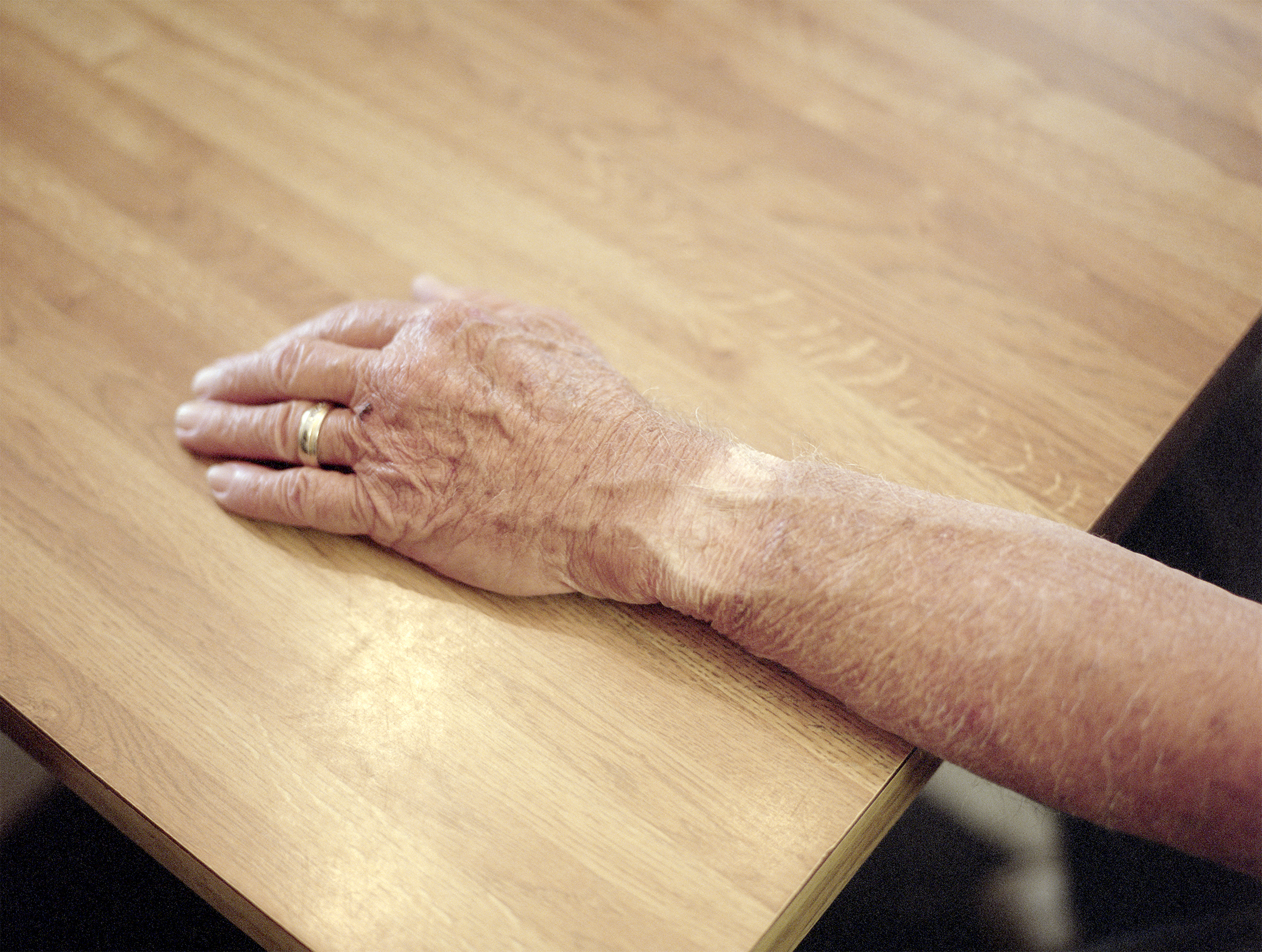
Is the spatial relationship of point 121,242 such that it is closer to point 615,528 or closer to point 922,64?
point 615,528

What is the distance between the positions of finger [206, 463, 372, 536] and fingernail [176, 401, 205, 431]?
7 centimetres

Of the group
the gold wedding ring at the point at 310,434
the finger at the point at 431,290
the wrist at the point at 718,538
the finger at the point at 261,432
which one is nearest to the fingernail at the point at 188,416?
the finger at the point at 261,432

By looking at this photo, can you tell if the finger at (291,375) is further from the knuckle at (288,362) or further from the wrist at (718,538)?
the wrist at (718,538)

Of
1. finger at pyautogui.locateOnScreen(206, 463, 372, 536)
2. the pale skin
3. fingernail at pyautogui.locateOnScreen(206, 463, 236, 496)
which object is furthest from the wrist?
fingernail at pyautogui.locateOnScreen(206, 463, 236, 496)

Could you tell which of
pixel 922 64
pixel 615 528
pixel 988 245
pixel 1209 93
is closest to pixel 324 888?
pixel 615 528

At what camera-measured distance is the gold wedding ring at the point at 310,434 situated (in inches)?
29.5

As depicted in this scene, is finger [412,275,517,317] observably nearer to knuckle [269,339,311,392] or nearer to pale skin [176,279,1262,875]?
pale skin [176,279,1262,875]

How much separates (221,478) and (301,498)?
83 mm

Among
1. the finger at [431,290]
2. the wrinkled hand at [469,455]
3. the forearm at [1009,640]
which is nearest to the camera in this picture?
the forearm at [1009,640]

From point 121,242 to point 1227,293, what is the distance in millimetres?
1157

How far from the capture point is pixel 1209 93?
3.53 feet

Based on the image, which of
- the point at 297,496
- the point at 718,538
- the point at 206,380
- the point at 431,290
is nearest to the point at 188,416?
the point at 206,380

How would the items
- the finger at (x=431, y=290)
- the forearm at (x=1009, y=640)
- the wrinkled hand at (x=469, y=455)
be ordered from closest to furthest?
the forearm at (x=1009, y=640) → the wrinkled hand at (x=469, y=455) → the finger at (x=431, y=290)

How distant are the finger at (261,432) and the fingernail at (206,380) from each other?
20 millimetres
